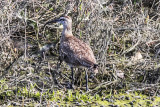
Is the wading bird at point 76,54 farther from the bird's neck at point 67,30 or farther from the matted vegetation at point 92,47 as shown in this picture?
the matted vegetation at point 92,47

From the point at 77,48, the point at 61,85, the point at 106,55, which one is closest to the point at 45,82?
the point at 61,85

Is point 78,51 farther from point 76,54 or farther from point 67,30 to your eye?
point 67,30

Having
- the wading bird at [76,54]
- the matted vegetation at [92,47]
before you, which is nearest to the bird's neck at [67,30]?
the wading bird at [76,54]

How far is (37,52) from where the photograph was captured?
22.9ft

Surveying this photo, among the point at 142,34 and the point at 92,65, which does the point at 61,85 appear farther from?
the point at 142,34

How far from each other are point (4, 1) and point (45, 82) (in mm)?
1464

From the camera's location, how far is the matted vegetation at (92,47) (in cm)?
588

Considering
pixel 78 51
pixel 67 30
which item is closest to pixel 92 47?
pixel 67 30

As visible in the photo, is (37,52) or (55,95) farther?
(37,52)

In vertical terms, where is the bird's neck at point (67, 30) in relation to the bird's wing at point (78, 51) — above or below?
above

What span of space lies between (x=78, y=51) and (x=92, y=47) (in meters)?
0.77

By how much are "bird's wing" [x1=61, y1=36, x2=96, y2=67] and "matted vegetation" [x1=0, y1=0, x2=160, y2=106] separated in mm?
376

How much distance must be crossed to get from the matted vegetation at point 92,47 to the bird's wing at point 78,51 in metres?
0.38

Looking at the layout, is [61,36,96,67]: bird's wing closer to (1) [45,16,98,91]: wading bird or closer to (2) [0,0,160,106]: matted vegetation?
(1) [45,16,98,91]: wading bird
